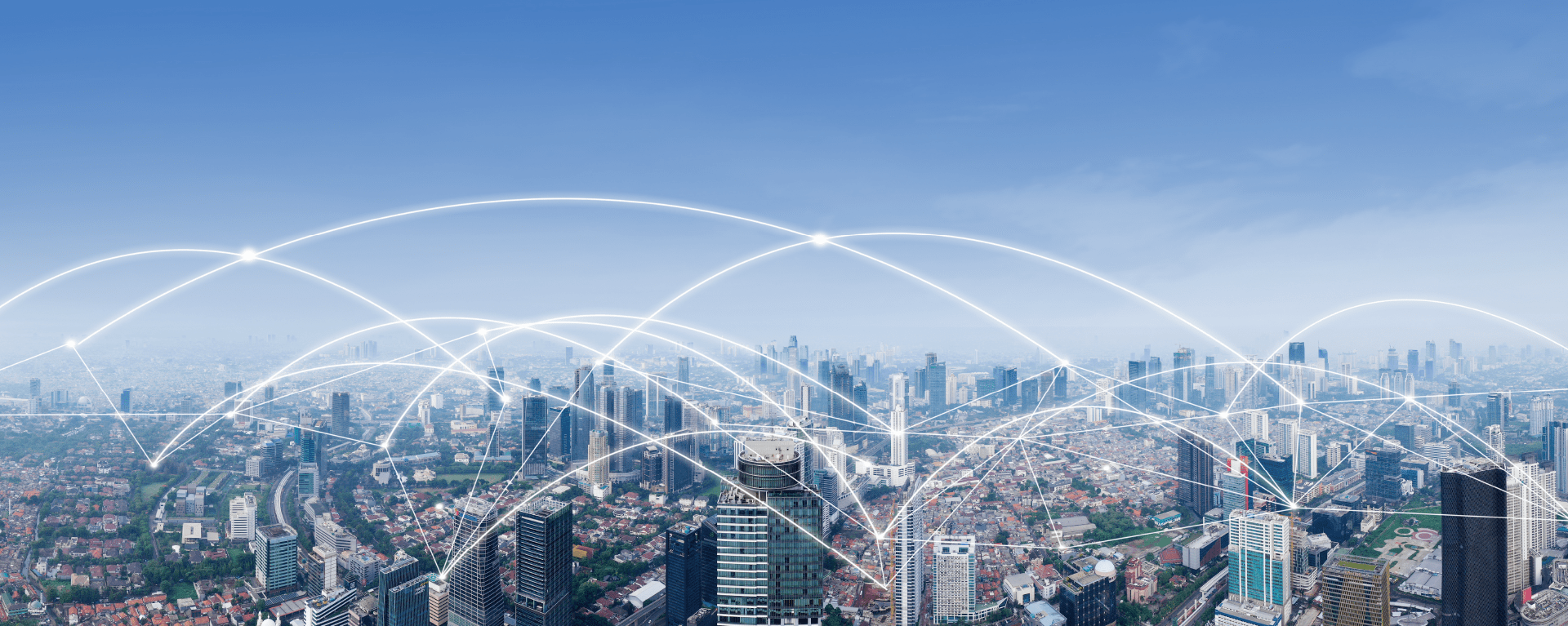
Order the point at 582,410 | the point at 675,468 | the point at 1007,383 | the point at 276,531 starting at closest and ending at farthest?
the point at 276,531 → the point at 675,468 → the point at 1007,383 → the point at 582,410

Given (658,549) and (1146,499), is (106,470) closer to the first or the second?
(658,549)

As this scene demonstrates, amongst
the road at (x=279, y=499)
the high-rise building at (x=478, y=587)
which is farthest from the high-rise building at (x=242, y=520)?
the high-rise building at (x=478, y=587)

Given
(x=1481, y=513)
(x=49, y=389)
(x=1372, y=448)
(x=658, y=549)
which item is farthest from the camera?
(x=1372, y=448)

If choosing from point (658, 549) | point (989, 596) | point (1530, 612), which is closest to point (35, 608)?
point (658, 549)

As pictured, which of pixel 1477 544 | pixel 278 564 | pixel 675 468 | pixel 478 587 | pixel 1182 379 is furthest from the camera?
pixel 1182 379

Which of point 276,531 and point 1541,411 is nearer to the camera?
point 276,531

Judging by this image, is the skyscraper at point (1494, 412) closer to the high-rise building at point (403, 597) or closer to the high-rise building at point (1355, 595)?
the high-rise building at point (1355, 595)

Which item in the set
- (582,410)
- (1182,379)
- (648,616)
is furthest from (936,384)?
(648,616)

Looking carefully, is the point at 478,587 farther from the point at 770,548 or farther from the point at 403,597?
the point at 770,548
